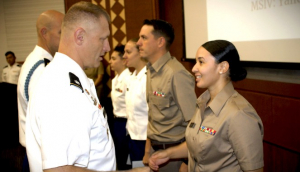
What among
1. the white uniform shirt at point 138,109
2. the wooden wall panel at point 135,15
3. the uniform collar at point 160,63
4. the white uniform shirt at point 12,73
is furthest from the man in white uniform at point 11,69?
the uniform collar at point 160,63

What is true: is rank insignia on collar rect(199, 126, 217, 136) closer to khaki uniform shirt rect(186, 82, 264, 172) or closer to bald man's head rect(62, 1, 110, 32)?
khaki uniform shirt rect(186, 82, 264, 172)

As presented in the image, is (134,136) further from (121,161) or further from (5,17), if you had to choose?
(5,17)

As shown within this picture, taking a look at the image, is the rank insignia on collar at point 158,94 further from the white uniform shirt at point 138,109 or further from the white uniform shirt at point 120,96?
the white uniform shirt at point 120,96

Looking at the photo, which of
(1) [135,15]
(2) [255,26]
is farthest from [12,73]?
(2) [255,26]

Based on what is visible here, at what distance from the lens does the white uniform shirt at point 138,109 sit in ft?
9.18

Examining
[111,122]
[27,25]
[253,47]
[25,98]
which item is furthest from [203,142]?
[27,25]

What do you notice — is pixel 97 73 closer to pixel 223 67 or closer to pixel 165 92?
pixel 165 92

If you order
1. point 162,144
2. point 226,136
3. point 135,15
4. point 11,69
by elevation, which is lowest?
point 162,144

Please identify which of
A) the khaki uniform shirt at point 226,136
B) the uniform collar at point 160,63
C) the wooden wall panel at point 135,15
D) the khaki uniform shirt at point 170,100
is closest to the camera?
the khaki uniform shirt at point 226,136

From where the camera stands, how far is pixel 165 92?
226 centimetres

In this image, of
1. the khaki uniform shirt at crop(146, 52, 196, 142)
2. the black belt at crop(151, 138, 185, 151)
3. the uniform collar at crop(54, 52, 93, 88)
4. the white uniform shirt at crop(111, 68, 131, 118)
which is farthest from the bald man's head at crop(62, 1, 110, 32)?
the white uniform shirt at crop(111, 68, 131, 118)

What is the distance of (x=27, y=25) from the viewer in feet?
20.6

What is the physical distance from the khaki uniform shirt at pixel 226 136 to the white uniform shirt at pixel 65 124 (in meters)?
0.50

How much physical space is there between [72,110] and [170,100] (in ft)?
4.20
